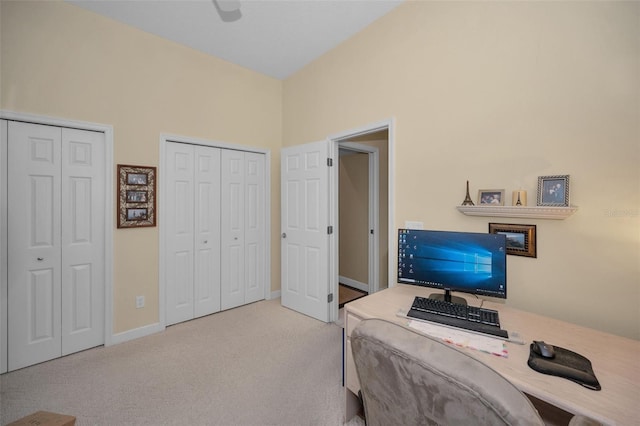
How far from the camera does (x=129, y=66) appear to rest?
8.63 feet

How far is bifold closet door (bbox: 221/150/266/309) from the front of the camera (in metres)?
3.34

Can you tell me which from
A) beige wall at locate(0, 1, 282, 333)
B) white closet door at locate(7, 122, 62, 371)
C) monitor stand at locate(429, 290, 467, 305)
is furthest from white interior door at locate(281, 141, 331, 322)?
white closet door at locate(7, 122, 62, 371)

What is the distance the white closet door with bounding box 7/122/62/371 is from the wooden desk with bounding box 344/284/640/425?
100 inches

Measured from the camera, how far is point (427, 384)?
0.65m

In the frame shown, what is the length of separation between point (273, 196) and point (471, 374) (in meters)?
3.35

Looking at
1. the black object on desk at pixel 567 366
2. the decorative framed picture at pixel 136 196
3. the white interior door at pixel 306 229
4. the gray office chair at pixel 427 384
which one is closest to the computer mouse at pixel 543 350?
the black object on desk at pixel 567 366

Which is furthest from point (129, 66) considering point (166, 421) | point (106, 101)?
point (166, 421)

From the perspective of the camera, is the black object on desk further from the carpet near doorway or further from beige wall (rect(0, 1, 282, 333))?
beige wall (rect(0, 1, 282, 333))

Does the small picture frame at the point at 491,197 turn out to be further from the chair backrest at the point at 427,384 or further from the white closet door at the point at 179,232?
the white closet door at the point at 179,232

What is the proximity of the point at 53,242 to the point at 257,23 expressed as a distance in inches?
106

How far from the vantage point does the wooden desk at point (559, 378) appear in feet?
2.75

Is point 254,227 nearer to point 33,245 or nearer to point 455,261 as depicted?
point 33,245

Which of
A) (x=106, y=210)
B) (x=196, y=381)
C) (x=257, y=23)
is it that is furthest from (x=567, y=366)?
(x=106, y=210)

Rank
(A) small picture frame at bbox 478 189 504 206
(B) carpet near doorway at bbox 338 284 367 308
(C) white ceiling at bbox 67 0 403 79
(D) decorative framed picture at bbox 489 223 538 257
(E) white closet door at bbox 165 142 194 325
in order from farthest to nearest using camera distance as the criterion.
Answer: (B) carpet near doorway at bbox 338 284 367 308
(E) white closet door at bbox 165 142 194 325
(C) white ceiling at bbox 67 0 403 79
(A) small picture frame at bbox 478 189 504 206
(D) decorative framed picture at bbox 489 223 538 257
